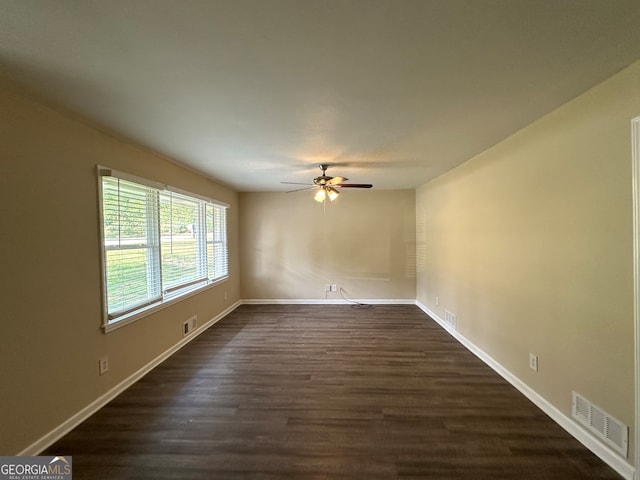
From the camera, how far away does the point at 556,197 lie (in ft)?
6.73

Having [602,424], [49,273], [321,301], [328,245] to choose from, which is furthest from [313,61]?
[321,301]

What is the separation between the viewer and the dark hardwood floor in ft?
5.49

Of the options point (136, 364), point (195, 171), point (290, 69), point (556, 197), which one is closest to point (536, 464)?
point (556, 197)

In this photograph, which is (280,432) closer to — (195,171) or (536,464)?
(536,464)

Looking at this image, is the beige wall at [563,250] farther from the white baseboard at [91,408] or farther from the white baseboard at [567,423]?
the white baseboard at [91,408]

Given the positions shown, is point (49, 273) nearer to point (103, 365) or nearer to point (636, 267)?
point (103, 365)

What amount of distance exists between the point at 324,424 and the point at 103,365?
6.48ft

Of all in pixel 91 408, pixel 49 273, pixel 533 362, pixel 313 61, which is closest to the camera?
pixel 313 61

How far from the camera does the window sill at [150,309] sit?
2.41 metres

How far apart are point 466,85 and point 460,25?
55 cm

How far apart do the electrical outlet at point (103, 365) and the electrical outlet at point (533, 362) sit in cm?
375

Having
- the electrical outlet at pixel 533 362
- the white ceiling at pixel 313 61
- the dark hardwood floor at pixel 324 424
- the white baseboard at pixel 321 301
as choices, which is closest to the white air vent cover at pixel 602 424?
the dark hardwood floor at pixel 324 424

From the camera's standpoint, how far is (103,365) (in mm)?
2316

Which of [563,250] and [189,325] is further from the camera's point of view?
[189,325]
